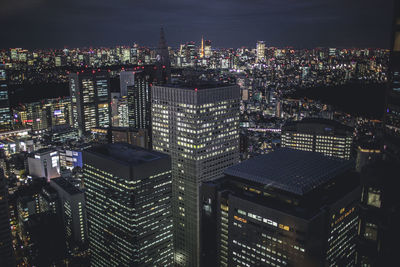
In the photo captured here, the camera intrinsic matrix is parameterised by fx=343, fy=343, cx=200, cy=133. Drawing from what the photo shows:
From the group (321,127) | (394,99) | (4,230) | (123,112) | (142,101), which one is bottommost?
(4,230)

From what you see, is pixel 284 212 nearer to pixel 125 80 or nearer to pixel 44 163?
pixel 44 163

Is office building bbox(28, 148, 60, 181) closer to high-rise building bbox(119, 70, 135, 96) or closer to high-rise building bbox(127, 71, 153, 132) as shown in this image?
high-rise building bbox(127, 71, 153, 132)

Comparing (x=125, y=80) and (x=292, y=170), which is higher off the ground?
(x=125, y=80)

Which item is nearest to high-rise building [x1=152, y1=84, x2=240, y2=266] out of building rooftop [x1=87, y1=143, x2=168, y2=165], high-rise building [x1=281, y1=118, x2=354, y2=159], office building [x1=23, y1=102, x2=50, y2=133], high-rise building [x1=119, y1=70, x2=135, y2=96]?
building rooftop [x1=87, y1=143, x2=168, y2=165]

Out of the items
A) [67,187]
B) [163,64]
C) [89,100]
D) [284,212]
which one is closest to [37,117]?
[89,100]

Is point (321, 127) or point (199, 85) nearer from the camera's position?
point (199, 85)

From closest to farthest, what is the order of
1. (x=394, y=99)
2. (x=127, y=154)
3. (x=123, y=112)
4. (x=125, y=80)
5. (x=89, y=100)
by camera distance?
(x=394, y=99) → (x=127, y=154) → (x=89, y=100) → (x=123, y=112) → (x=125, y=80)

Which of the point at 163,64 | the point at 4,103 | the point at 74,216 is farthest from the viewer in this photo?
the point at 4,103

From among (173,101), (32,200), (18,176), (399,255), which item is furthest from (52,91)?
(399,255)
